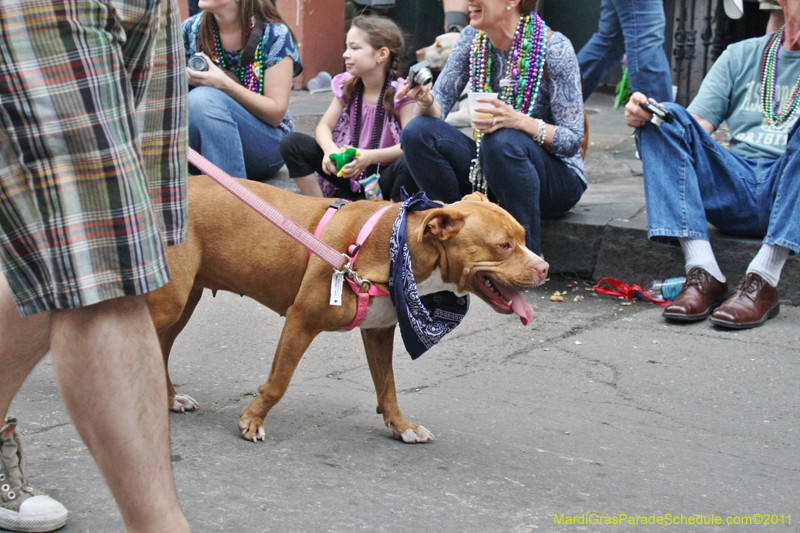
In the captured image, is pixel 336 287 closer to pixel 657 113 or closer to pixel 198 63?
pixel 657 113

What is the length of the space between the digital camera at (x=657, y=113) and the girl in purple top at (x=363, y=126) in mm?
1383

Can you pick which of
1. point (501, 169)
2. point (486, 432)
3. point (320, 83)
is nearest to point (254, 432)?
point (486, 432)

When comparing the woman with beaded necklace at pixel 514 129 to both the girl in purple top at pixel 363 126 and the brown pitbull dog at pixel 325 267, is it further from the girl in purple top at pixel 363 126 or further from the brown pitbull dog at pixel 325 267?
the brown pitbull dog at pixel 325 267

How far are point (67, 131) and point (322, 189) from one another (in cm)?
361

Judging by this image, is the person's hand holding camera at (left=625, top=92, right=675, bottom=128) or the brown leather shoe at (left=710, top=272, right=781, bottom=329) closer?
the brown leather shoe at (left=710, top=272, right=781, bottom=329)

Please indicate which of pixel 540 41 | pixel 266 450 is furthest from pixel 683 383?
pixel 540 41

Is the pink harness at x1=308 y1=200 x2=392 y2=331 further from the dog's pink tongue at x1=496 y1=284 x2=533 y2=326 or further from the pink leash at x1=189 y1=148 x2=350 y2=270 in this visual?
the dog's pink tongue at x1=496 y1=284 x2=533 y2=326

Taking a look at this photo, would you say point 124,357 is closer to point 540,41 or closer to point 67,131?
point 67,131

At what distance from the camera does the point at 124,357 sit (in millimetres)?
1436

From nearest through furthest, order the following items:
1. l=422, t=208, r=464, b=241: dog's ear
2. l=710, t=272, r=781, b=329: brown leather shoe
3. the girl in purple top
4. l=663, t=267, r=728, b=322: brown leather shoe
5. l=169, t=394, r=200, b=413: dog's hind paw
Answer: l=422, t=208, r=464, b=241: dog's ear, l=169, t=394, r=200, b=413: dog's hind paw, l=710, t=272, r=781, b=329: brown leather shoe, l=663, t=267, r=728, b=322: brown leather shoe, the girl in purple top

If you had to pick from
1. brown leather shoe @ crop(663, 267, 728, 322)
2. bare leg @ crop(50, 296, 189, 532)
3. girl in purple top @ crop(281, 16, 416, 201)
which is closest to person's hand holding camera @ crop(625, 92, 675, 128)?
brown leather shoe @ crop(663, 267, 728, 322)

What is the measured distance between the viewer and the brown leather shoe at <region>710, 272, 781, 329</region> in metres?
3.70

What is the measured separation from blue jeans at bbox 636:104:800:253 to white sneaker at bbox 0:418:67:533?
Answer: 315 cm

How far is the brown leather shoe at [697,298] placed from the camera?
3.83 metres
